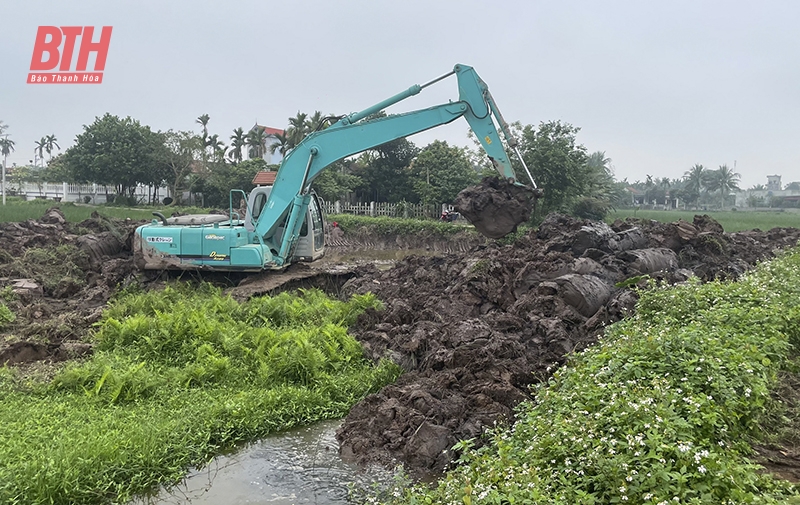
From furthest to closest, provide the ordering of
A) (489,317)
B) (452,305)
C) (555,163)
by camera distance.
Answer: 1. (555,163)
2. (452,305)
3. (489,317)

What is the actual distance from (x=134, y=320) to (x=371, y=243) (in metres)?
17.6

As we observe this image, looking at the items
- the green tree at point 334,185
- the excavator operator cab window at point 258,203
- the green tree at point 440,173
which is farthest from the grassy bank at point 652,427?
the green tree at point 334,185

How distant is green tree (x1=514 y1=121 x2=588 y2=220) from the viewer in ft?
73.2

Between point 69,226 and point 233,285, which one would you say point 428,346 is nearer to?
point 233,285

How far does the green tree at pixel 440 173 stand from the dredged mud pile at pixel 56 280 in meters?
15.2

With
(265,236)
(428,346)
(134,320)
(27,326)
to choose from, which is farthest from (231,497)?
(265,236)

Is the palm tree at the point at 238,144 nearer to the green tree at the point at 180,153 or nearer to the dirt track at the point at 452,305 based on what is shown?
the green tree at the point at 180,153

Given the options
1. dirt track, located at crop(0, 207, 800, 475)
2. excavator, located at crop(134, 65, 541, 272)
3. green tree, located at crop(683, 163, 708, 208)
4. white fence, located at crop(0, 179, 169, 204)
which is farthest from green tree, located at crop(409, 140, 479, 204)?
green tree, located at crop(683, 163, 708, 208)

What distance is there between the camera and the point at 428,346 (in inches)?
303

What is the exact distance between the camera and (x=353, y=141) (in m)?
11.6

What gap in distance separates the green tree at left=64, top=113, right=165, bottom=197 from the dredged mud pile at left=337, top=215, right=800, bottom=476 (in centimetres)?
3061

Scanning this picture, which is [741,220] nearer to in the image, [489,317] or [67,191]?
[489,317]

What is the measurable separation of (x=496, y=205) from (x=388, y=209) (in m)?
19.5

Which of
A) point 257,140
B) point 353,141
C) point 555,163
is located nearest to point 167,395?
point 353,141
